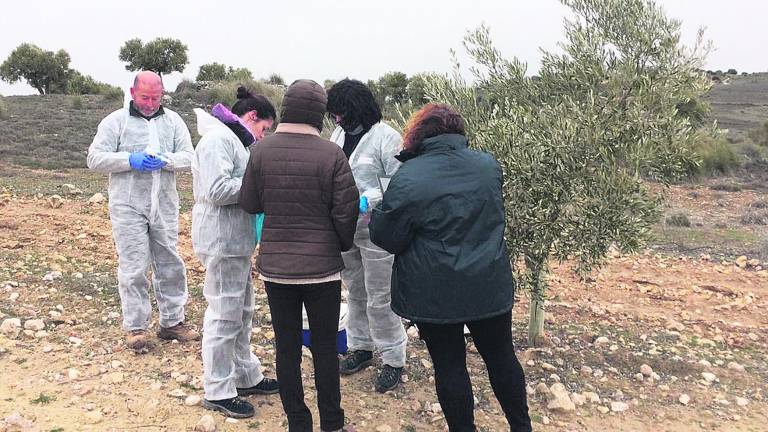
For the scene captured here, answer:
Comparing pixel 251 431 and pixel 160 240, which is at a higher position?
pixel 160 240

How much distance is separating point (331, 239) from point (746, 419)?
3.27m

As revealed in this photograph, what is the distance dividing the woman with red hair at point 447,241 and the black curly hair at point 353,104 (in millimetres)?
796

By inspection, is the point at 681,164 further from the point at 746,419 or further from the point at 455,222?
the point at 455,222

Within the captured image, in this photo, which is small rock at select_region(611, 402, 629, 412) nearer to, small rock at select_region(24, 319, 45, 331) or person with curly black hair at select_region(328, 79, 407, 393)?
person with curly black hair at select_region(328, 79, 407, 393)

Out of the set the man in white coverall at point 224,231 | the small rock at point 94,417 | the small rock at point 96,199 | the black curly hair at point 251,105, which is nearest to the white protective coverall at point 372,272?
the black curly hair at point 251,105

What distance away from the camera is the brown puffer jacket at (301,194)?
330 cm

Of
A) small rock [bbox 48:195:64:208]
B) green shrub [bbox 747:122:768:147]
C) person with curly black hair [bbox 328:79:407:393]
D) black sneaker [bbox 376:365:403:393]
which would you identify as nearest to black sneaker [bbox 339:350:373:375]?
person with curly black hair [bbox 328:79:407:393]

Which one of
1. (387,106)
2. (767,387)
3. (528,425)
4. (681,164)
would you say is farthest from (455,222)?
(387,106)

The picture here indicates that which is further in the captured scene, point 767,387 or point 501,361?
point 767,387

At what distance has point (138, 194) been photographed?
487cm

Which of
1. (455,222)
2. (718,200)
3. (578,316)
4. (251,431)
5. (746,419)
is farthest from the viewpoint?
(718,200)

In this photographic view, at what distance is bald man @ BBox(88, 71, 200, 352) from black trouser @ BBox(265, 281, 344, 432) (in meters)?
1.90

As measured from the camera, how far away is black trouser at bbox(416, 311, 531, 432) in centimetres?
336

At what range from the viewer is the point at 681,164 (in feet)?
14.5
